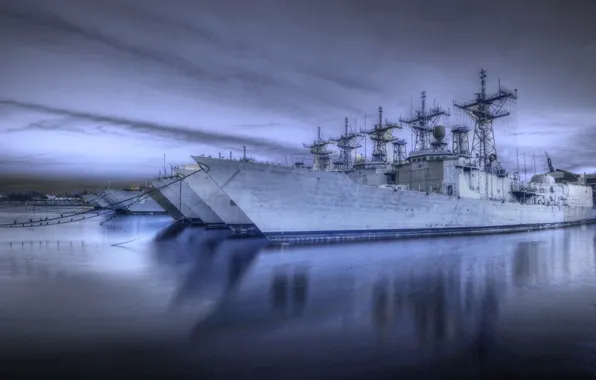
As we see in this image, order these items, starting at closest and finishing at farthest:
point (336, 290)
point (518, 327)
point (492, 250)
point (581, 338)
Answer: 1. point (581, 338)
2. point (518, 327)
3. point (336, 290)
4. point (492, 250)

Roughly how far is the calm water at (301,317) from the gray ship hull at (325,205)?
3.57 metres

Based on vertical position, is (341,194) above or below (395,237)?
above

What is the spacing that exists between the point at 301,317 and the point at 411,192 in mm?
15637

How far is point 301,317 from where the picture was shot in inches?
274

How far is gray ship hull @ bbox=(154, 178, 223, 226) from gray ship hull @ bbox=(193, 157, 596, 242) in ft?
56.3

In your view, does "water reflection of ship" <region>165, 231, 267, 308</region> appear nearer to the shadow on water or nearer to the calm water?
the calm water

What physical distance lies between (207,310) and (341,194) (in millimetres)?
11792

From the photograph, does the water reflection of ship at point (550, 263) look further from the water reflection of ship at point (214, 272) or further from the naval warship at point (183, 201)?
the naval warship at point (183, 201)

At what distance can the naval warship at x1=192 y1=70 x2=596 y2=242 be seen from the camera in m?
16.5

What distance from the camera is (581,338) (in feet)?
19.2

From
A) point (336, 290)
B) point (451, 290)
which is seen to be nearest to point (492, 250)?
point (451, 290)

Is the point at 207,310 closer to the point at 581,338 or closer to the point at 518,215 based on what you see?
the point at 581,338

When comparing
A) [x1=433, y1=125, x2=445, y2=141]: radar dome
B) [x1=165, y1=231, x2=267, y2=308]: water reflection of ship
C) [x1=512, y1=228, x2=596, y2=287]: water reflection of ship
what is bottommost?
[x1=512, y1=228, x2=596, y2=287]: water reflection of ship

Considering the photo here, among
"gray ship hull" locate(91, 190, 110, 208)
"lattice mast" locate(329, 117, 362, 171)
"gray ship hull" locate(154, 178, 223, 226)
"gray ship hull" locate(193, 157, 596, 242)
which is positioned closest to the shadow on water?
"gray ship hull" locate(193, 157, 596, 242)
